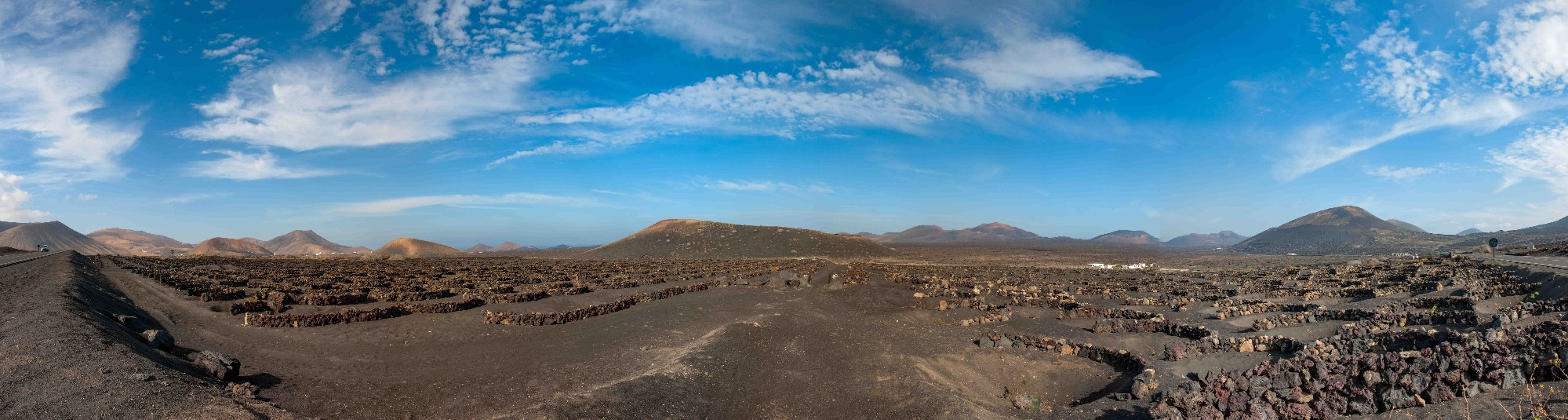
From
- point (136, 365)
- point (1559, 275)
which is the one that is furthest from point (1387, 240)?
point (136, 365)

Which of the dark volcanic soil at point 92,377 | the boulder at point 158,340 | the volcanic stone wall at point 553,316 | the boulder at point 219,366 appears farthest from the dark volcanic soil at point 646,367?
the dark volcanic soil at point 92,377

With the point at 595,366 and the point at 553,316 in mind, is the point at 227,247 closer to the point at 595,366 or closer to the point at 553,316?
the point at 553,316

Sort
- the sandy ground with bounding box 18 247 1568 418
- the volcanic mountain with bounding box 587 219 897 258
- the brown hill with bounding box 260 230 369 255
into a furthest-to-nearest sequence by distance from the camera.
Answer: the brown hill with bounding box 260 230 369 255, the volcanic mountain with bounding box 587 219 897 258, the sandy ground with bounding box 18 247 1568 418

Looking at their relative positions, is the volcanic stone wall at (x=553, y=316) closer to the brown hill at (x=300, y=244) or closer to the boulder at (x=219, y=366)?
the boulder at (x=219, y=366)

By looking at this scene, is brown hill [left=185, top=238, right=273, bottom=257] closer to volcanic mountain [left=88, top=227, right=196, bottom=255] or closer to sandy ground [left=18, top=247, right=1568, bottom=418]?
volcanic mountain [left=88, top=227, right=196, bottom=255]

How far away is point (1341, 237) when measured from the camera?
11819cm

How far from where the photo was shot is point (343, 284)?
29.2 meters

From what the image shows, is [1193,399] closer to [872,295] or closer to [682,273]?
[872,295]

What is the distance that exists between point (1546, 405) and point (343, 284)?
3811cm

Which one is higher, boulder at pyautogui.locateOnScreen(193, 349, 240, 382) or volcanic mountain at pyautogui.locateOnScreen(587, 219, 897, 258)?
volcanic mountain at pyautogui.locateOnScreen(587, 219, 897, 258)

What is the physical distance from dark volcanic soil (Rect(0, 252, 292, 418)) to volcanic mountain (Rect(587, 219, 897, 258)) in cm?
6439

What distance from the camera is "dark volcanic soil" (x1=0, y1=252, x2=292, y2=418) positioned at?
7.66 metres

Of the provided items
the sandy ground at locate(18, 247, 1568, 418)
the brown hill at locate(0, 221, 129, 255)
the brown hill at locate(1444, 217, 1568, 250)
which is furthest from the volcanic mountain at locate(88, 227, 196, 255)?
the brown hill at locate(1444, 217, 1568, 250)

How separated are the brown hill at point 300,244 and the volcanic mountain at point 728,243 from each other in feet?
333
